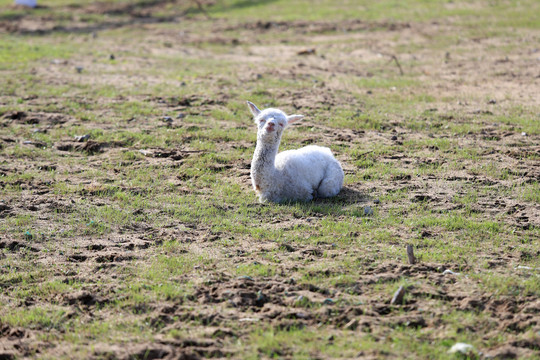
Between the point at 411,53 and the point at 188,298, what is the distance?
1263 centimetres

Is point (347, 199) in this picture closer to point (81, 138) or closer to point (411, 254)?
point (411, 254)

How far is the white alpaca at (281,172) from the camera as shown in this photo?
7660 millimetres

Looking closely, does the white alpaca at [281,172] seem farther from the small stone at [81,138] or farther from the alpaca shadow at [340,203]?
the small stone at [81,138]

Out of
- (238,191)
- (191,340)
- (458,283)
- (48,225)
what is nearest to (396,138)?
(238,191)

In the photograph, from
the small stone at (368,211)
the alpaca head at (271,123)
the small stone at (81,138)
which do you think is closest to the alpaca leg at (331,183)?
the small stone at (368,211)

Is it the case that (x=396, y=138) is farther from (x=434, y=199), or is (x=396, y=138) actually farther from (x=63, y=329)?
(x=63, y=329)

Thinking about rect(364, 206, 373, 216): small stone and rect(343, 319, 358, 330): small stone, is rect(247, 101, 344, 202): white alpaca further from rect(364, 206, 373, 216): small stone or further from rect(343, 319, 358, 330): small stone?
rect(343, 319, 358, 330): small stone

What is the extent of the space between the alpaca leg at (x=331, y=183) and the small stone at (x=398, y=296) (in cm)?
263

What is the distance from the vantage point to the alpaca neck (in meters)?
7.66

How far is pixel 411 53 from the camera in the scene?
1652 cm

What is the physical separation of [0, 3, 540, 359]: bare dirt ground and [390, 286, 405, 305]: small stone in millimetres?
34

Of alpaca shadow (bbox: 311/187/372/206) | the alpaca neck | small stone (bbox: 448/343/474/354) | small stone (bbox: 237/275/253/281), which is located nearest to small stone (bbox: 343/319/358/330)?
small stone (bbox: 448/343/474/354)

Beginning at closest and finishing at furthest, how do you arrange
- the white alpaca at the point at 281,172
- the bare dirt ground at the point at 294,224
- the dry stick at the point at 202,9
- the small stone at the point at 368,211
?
the bare dirt ground at the point at 294,224
the small stone at the point at 368,211
the white alpaca at the point at 281,172
the dry stick at the point at 202,9

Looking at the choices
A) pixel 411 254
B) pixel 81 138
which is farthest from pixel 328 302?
pixel 81 138
